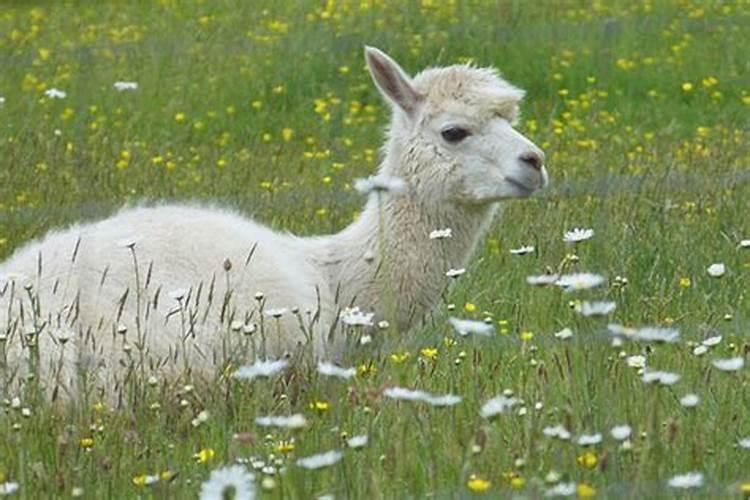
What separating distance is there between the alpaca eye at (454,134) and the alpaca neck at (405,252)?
0.24 m

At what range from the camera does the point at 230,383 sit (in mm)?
5141

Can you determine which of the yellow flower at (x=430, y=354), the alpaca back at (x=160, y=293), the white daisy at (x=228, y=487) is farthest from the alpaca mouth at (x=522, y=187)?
the white daisy at (x=228, y=487)

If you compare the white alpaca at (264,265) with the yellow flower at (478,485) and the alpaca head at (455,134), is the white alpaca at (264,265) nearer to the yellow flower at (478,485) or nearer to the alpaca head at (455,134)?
the alpaca head at (455,134)

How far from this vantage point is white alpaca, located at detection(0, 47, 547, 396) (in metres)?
5.32

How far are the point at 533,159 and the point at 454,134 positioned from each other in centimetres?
37

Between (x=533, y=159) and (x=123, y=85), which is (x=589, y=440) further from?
(x=123, y=85)

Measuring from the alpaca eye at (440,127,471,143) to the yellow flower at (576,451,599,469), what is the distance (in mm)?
2841

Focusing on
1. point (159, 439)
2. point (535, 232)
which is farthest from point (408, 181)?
point (159, 439)

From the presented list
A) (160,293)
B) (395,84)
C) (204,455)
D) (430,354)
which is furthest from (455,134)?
(204,455)


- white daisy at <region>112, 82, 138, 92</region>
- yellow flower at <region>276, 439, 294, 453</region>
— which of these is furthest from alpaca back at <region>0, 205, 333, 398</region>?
white daisy at <region>112, 82, 138, 92</region>

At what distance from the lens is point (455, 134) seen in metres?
6.76

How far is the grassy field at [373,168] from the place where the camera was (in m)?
4.18

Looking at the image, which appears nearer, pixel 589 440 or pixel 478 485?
pixel 478 485

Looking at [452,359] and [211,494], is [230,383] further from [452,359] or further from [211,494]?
[211,494]
